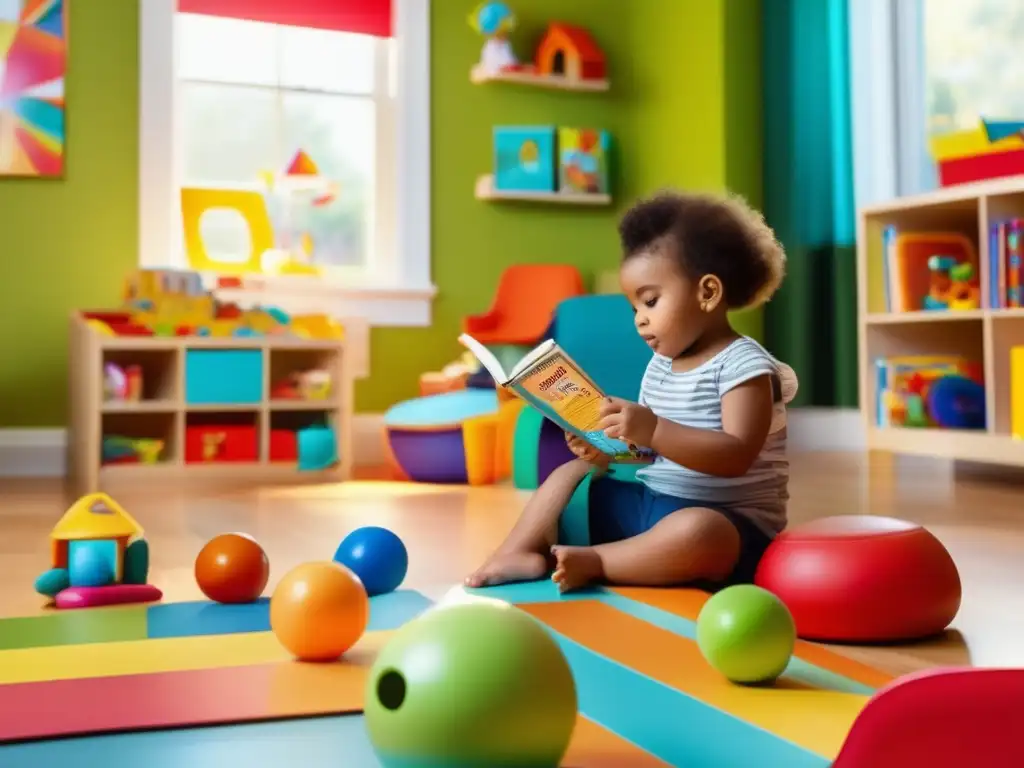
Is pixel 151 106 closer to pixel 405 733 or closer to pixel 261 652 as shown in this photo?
pixel 261 652

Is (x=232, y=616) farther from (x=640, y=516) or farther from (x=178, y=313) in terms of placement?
(x=178, y=313)

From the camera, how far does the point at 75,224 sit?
397cm

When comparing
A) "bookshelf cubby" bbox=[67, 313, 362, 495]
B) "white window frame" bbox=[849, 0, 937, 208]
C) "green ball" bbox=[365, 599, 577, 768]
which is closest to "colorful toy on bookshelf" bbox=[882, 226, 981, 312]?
"white window frame" bbox=[849, 0, 937, 208]

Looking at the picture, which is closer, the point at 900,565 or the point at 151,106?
the point at 900,565

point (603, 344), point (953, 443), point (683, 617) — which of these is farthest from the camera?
point (953, 443)

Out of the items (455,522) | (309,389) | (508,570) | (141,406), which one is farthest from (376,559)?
(309,389)

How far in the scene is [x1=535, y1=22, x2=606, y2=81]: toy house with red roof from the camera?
178 inches

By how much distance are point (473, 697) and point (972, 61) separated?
3.74 m

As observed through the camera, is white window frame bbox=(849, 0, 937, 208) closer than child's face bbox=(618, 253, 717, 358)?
No

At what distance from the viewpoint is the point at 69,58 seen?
3939 mm

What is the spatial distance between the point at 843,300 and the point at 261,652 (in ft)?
10.6

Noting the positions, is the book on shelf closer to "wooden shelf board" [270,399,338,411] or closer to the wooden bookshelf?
the wooden bookshelf

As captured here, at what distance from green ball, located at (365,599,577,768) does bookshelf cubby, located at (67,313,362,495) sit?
2.71m

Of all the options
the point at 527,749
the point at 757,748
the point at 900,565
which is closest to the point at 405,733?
the point at 527,749
